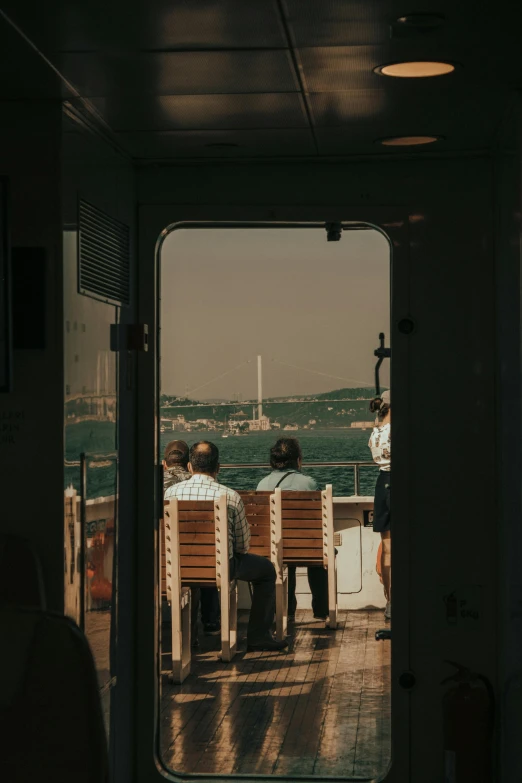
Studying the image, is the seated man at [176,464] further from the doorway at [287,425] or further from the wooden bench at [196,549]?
the wooden bench at [196,549]

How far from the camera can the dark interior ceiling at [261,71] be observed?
2.63 metres

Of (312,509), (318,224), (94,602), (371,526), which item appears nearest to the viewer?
(94,602)

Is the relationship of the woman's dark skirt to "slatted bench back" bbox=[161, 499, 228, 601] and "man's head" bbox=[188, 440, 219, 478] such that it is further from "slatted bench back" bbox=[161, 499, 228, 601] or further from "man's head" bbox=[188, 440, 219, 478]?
"slatted bench back" bbox=[161, 499, 228, 601]

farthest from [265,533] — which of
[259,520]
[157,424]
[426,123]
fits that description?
[426,123]

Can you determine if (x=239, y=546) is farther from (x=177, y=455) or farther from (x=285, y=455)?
(x=285, y=455)

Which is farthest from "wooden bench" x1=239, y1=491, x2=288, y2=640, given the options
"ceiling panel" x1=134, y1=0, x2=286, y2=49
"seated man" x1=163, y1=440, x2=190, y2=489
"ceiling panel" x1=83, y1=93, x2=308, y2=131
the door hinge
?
"ceiling panel" x1=134, y1=0, x2=286, y2=49

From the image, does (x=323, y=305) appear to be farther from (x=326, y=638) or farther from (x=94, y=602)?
(x=94, y=602)

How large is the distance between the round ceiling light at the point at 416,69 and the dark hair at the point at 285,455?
503cm

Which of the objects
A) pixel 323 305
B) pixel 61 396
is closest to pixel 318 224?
pixel 61 396

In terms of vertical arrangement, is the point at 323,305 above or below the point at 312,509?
above

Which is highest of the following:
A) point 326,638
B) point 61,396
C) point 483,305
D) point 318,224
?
point 318,224

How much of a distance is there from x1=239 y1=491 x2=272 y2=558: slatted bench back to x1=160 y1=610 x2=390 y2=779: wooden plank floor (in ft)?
2.15

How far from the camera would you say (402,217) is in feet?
14.0

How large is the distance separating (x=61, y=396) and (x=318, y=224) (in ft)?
4.61
